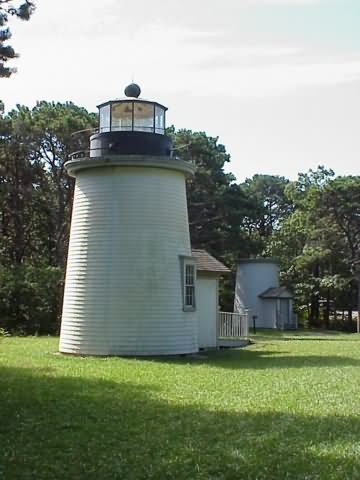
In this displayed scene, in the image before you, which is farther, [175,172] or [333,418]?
[175,172]

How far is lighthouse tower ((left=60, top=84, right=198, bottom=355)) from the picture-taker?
17.1m

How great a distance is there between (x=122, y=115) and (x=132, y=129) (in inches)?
18.7

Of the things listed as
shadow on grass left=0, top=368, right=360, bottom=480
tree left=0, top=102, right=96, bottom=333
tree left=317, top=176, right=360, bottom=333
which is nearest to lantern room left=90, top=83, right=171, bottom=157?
shadow on grass left=0, top=368, right=360, bottom=480

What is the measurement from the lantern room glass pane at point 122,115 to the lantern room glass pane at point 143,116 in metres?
0.15

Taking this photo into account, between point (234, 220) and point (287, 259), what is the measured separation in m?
6.03

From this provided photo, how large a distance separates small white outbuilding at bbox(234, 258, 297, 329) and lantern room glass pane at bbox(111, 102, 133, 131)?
2456cm

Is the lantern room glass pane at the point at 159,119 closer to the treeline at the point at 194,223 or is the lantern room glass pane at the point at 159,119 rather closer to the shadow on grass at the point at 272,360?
the shadow on grass at the point at 272,360

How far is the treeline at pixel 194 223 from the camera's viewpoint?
30.7 meters

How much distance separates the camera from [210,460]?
23.0 ft

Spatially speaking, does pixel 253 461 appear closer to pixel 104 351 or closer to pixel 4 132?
pixel 104 351

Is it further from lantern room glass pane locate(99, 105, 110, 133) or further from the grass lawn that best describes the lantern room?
the grass lawn

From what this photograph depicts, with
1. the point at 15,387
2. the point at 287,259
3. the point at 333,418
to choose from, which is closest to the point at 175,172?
the point at 15,387

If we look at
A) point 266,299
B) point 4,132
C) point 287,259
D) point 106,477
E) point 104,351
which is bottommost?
point 106,477

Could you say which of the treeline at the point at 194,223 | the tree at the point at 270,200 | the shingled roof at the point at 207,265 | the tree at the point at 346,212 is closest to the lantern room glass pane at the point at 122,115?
the shingled roof at the point at 207,265
